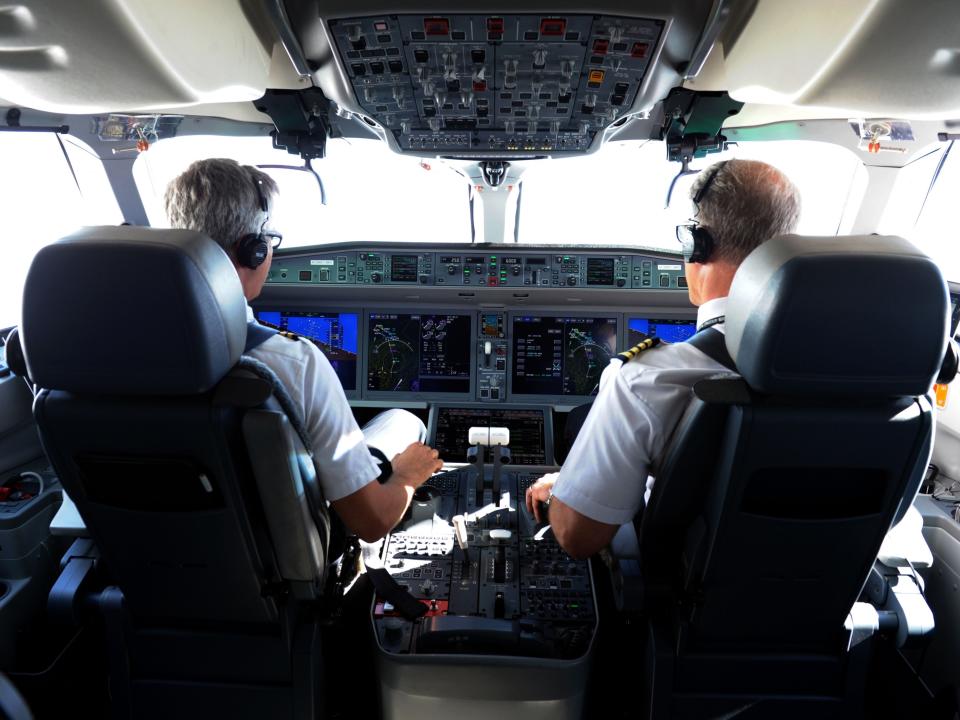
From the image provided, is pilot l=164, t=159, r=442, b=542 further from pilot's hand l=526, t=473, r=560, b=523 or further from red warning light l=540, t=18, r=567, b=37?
red warning light l=540, t=18, r=567, b=37

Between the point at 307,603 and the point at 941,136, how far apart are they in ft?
9.71

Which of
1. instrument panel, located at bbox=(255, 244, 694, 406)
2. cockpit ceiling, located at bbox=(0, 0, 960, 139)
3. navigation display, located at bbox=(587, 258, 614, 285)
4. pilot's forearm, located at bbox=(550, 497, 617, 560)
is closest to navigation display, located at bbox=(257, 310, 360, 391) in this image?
instrument panel, located at bbox=(255, 244, 694, 406)

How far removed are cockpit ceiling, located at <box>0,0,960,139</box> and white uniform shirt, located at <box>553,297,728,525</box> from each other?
0.55m

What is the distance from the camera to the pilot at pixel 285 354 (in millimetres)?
1370

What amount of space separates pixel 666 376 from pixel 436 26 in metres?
0.88

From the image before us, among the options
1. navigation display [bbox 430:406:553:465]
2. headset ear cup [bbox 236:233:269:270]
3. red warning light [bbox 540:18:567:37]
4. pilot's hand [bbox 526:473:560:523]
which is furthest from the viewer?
navigation display [bbox 430:406:553:465]

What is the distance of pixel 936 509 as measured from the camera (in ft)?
6.84

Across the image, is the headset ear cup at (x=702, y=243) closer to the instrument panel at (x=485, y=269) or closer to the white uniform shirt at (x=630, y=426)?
the white uniform shirt at (x=630, y=426)

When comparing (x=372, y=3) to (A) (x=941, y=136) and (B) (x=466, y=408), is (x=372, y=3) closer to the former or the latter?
(B) (x=466, y=408)

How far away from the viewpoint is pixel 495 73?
1602 millimetres

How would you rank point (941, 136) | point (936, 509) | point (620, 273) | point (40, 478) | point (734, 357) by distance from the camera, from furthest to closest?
point (620, 273) < point (941, 136) < point (40, 478) < point (936, 509) < point (734, 357)

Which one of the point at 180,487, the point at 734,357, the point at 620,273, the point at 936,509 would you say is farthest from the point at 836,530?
the point at 620,273

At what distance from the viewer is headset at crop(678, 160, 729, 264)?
1361mm

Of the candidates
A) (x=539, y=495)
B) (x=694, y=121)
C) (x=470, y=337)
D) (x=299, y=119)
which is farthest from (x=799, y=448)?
(x=299, y=119)
